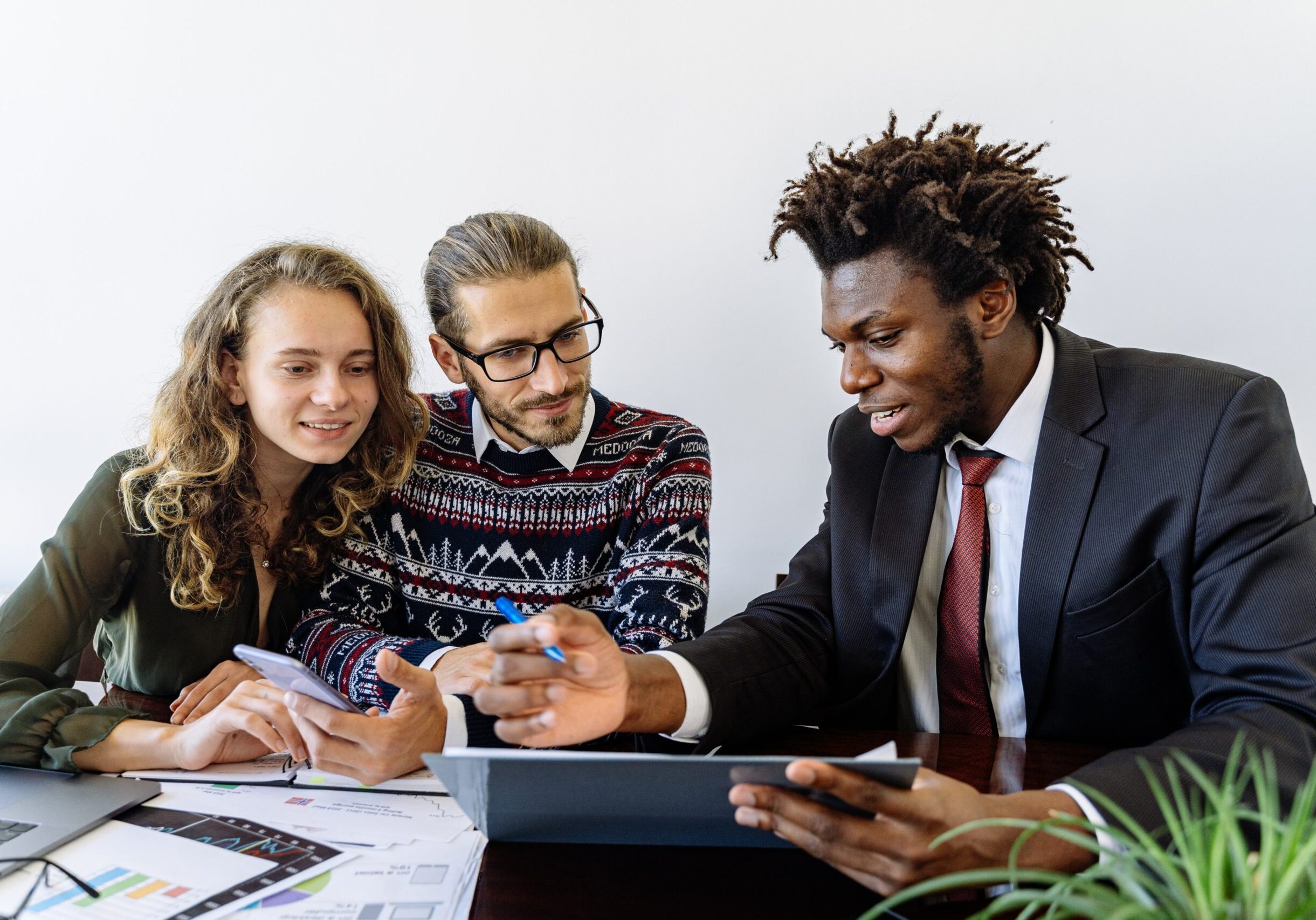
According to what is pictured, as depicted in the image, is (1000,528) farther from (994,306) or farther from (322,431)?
(322,431)

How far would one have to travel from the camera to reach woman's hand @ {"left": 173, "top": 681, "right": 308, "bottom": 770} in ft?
4.04

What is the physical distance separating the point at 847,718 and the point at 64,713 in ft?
3.76

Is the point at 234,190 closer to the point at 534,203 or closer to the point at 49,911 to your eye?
the point at 534,203

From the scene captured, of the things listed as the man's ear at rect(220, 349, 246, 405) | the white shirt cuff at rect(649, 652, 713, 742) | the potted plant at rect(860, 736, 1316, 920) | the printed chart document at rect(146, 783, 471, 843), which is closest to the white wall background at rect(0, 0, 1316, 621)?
the man's ear at rect(220, 349, 246, 405)

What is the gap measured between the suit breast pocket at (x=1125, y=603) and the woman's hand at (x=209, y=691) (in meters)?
1.20

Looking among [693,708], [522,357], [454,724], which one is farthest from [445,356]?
[693,708]

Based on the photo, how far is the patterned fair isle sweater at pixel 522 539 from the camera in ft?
5.97

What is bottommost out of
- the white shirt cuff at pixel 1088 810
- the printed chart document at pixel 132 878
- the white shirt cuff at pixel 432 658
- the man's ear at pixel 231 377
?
the printed chart document at pixel 132 878

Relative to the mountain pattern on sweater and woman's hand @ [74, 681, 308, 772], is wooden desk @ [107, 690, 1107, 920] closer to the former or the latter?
woman's hand @ [74, 681, 308, 772]

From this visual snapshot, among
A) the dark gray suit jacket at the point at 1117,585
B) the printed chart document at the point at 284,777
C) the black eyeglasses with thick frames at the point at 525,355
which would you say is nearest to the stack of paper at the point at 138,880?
the printed chart document at the point at 284,777

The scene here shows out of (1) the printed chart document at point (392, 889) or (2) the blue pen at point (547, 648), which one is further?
(2) the blue pen at point (547, 648)

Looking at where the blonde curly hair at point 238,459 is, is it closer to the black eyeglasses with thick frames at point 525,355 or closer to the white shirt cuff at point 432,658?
the black eyeglasses with thick frames at point 525,355

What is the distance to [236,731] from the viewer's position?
4.15 feet

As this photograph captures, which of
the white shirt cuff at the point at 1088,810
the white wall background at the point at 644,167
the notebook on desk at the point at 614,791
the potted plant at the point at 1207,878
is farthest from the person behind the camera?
the white wall background at the point at 644,167
